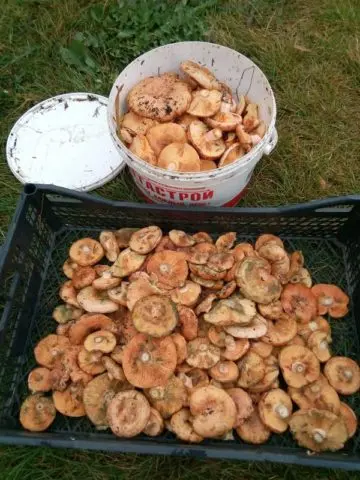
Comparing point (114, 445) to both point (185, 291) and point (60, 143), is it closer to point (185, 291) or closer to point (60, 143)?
point (185, 291)

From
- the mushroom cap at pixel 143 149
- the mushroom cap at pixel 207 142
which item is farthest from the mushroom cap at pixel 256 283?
the mushroom cap at pixel 143 149

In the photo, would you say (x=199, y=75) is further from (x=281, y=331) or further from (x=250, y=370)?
(x=250, y=370)

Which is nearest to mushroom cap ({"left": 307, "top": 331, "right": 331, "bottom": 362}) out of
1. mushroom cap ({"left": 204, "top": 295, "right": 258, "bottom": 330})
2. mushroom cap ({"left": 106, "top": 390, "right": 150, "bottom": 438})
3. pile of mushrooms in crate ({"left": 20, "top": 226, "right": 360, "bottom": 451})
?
pile of mushrooms in crate ({"left": 20, "top": 226, "right": 360, "bottom": 451})

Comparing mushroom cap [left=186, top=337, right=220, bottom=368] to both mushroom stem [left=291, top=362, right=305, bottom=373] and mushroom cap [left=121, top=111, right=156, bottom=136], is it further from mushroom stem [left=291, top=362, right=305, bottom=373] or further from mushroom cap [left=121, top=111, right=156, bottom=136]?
mushroom cap [left=121, top=111, right=156, bottom=136]

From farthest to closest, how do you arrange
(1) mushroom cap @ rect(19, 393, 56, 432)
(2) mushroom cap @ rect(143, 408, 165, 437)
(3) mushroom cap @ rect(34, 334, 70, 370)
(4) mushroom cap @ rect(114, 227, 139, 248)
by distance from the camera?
(4) mushroom cap @ rect(114, 227, 139, 248) → (3) mushroom cap @ rect(34, 334, 70, 370) → (1) mushroom cap @ rect(19, 393, 56, 432) → (2) mushroom cap @ rect(143, 408, 165, 437)

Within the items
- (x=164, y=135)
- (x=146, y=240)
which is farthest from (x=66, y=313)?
(x=164, y=135)

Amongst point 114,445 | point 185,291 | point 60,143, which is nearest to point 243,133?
point 185,291
